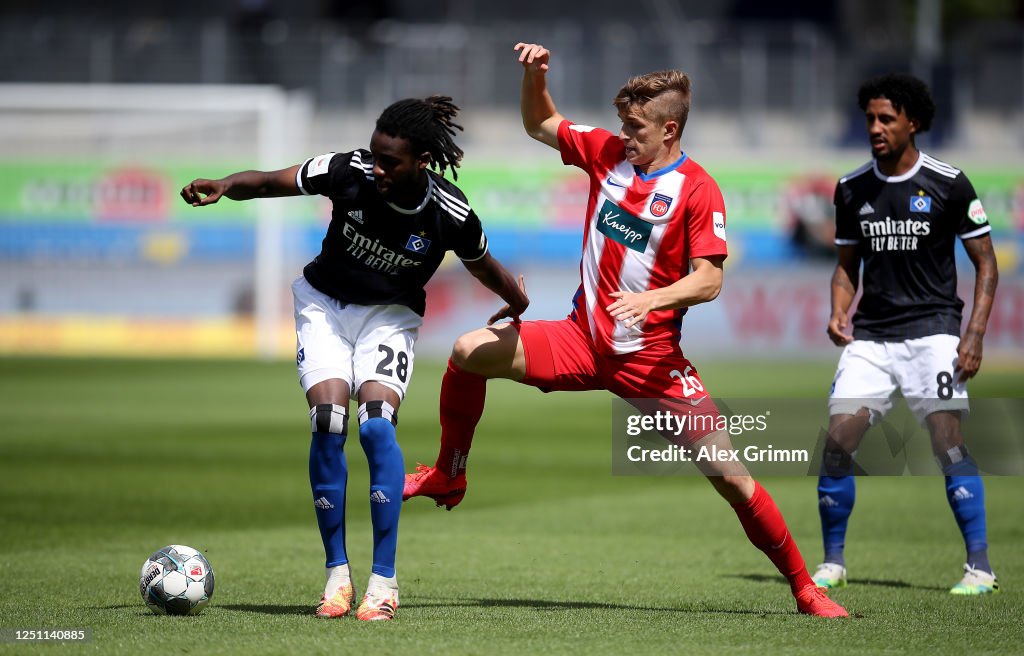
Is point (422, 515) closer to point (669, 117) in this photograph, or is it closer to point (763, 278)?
point (669, 117)

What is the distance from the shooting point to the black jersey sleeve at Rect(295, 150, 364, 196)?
6.05m

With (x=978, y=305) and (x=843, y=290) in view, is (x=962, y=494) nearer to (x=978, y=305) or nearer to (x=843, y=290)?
(x=978, y=305)

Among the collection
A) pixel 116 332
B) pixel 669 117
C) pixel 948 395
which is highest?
pixel 669 117

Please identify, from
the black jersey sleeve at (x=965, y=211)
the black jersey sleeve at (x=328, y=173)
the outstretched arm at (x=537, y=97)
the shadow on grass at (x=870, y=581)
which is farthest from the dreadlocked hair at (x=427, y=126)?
the shadow on grass at (x=870, y=581)

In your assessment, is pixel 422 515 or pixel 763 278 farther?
pixel 763 278

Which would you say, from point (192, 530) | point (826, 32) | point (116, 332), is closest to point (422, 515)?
point (192, 530)

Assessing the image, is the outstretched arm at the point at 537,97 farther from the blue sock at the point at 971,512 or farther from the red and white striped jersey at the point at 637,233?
the blue sock at the point at 971,512

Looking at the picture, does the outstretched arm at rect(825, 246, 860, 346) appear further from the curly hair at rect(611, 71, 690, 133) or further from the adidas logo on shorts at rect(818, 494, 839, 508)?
the curly hair at rect(611, 71, 690, 133)

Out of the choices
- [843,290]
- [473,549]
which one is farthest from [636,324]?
[473,549]

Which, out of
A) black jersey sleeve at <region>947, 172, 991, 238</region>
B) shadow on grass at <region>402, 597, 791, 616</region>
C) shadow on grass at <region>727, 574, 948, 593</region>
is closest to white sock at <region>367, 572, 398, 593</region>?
shadow on grass at <region>402, 597, 791, 616</region>

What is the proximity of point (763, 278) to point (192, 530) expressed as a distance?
2035 cm

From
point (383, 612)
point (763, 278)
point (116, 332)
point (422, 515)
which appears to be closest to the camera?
point (383, 612)

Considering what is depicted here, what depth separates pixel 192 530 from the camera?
8930mm

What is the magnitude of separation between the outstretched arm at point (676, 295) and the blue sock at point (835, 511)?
1.99m
